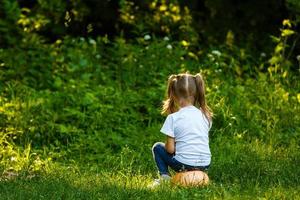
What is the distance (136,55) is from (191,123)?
3807 millimetres

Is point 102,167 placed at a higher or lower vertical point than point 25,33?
lower

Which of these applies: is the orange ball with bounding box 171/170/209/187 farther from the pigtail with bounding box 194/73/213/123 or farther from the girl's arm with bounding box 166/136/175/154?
the pigtail with bounding box 194/73/213/123

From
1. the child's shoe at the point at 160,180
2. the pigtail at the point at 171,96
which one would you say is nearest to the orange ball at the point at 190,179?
the child's shoe at the point at 160,180

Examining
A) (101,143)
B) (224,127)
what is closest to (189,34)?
(224,127)

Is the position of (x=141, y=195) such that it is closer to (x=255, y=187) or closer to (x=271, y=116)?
(x=255, y=187)

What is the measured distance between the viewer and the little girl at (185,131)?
21.7ft

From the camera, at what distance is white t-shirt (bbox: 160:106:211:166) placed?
661cm

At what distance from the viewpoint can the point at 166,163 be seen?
6.80m

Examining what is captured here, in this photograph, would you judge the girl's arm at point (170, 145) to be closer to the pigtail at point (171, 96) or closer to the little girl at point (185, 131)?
the little girl at point (185, 131)

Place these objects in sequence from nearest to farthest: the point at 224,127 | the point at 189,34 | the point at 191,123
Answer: the point at 191,123, the point at 224,127, the point at 189,34

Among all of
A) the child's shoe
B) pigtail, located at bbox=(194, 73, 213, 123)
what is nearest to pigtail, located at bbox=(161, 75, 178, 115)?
pigtail, located at bbox=(194, 73, 213, 123)

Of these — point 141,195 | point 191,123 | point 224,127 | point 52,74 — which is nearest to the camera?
point 141,195

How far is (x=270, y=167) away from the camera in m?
7.19

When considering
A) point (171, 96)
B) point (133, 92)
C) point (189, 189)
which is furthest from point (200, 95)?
point (133, 92)
